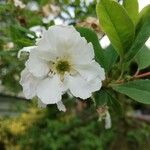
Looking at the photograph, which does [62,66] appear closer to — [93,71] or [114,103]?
[93,71]

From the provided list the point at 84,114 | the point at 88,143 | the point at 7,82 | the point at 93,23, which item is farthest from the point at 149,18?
the point at 84,114

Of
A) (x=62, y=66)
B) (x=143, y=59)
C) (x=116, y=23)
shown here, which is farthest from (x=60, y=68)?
(x=143, y=59)

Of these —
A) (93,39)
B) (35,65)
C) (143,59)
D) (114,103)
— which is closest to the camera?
(35,65)

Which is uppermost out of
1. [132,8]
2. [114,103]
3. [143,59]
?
[132,8]

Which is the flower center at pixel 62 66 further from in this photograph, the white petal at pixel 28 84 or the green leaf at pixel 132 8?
the green leaf at pixel 132 8

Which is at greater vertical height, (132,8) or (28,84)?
(132,8)

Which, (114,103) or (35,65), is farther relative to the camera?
(114,103)

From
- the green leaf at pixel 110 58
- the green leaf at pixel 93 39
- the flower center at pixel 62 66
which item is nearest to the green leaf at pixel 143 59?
the green leaf at pixel 110 58

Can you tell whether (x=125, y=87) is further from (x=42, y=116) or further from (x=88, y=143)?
(x=42, y=116)
